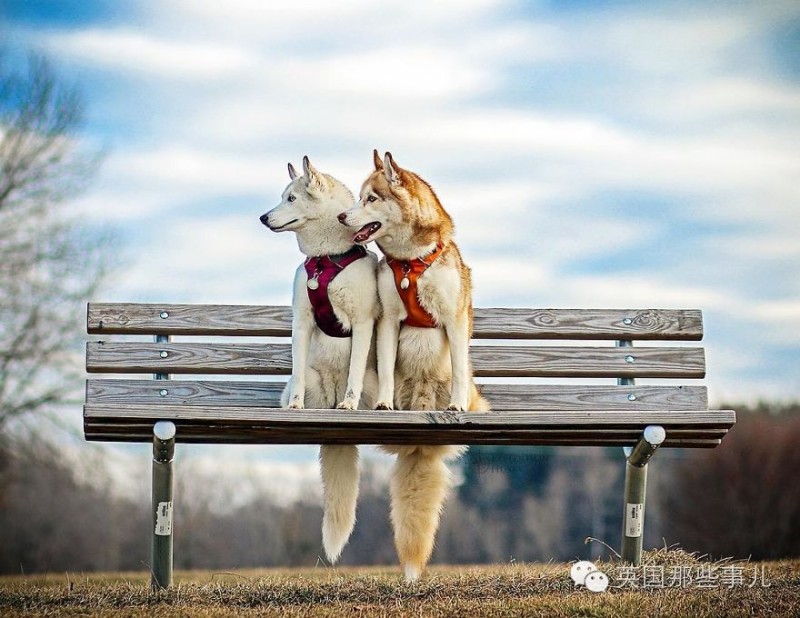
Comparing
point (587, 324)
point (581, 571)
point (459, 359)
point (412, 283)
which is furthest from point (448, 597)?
point (587, 324)

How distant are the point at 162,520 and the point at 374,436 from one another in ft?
3.22

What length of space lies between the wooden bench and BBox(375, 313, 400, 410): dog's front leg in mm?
231

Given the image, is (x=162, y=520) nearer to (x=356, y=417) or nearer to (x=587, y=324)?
(x=356, y=417)

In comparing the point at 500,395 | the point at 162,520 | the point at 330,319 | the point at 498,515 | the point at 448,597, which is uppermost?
the point at 330,319

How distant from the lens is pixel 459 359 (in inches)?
177

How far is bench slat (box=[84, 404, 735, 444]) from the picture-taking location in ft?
13.1

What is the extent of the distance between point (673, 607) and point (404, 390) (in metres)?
1.50

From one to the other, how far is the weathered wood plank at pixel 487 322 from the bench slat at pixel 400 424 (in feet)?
3.39

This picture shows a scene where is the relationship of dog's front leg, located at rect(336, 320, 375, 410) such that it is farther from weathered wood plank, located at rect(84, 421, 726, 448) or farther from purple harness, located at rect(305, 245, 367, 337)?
weathered wood plank, located at rect(84, 421, 726, 448)

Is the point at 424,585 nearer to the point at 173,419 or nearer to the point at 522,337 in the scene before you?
the point at 173,419

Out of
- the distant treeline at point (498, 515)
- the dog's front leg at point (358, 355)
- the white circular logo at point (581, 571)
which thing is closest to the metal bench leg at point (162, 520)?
the dog's front leg at point (358, 355)

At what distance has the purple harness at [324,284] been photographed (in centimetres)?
446

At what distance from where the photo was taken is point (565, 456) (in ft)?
92.3

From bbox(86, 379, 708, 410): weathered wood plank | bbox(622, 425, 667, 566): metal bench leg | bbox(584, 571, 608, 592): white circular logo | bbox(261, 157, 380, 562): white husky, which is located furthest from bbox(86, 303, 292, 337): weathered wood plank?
bbox(584, 571, 608, 592): white circular logo
